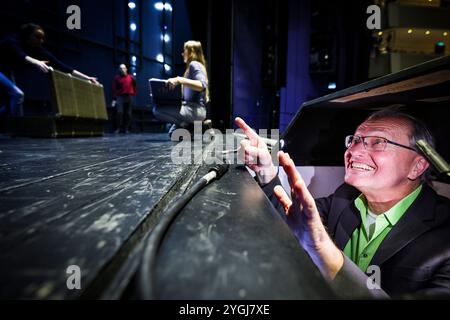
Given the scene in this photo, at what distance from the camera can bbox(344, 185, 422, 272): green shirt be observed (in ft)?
3.11

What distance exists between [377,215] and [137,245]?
3.49 feet

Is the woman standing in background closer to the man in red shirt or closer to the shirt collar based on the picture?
the shirt collar

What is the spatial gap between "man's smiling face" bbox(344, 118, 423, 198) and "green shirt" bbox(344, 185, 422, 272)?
0.08 m

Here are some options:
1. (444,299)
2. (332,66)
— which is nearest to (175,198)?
(444,299)

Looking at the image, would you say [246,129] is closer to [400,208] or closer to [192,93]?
[400,208]

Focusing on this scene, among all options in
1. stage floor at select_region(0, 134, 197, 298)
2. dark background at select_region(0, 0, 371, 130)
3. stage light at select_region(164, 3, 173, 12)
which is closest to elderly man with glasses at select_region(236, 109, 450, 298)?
stage floor at select_region(0, 134, 197, 298)

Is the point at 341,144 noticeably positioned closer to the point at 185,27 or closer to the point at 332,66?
the point at 332,66

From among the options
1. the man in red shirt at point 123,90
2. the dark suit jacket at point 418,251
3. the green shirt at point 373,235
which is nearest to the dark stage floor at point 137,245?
the dark suit jacket at point 418,251

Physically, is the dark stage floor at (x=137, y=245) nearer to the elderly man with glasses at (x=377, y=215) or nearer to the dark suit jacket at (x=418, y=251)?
the elderly man with glasses at (x=377, y=215)

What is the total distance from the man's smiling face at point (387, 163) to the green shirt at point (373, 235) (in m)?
0.08

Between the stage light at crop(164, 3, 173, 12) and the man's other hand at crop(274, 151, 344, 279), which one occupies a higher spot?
the stage light at crop(164, 3, 173, 12)

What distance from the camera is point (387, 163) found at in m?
1.07

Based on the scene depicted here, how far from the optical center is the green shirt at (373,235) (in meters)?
0.95

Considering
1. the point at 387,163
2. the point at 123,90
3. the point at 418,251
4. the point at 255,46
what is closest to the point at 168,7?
the point at 255,46
